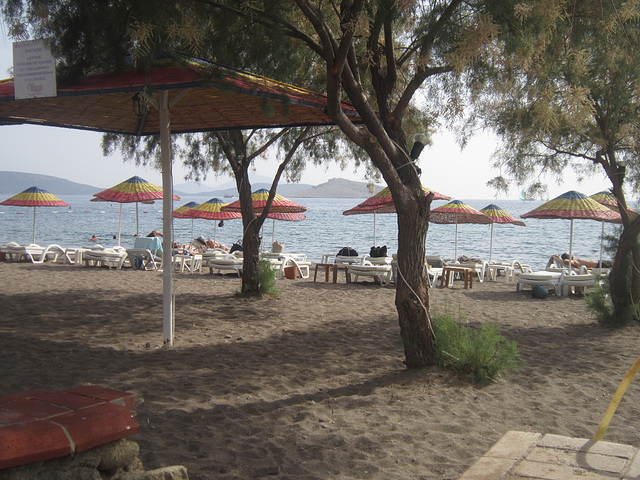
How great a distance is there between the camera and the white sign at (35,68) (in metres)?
4.97

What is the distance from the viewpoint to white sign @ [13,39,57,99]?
16.3 ft

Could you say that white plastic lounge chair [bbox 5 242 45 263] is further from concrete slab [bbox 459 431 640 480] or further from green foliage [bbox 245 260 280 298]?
concrete slab [bbox 459 431 640 480]

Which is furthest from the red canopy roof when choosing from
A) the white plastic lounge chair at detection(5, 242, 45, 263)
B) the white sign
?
the white plastic lounge chair at detection(5, 242, 45, 263)

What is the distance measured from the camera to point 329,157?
12.8m

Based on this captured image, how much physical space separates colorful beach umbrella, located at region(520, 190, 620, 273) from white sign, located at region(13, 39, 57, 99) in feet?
39.2

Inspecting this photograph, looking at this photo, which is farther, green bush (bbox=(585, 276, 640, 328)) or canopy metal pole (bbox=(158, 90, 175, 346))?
green bush (bbox=(585, 276, 640, 328))

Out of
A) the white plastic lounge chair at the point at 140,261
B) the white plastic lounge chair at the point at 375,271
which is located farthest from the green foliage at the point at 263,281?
the white plastic lounge chair at the point at 140,261

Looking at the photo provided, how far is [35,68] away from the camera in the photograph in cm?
500

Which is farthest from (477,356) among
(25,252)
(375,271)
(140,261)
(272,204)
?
(25,252)

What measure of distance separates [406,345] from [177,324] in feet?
12.4

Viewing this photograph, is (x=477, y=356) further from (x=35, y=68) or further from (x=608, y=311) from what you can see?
(x=35, y=68)

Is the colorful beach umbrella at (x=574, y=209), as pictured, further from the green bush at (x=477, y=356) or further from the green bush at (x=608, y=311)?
the green bush at (x=477, y=356)

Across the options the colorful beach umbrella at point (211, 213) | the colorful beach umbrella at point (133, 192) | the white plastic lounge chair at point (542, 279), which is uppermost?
the colorful beach umbrella at point (133, 192)

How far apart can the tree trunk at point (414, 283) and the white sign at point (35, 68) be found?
132 inches
